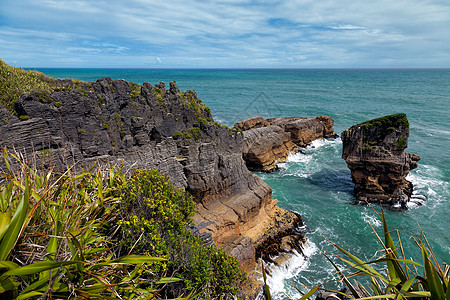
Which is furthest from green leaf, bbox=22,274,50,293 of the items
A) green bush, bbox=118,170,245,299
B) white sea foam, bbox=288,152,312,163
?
white sea foam, bbox=288,152,312,163

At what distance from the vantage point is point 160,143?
2020cm

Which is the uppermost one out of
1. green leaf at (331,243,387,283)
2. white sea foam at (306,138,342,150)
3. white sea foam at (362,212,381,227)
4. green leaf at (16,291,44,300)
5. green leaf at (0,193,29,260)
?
green leaf at (0,193,29,260)

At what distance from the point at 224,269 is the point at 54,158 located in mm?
11386

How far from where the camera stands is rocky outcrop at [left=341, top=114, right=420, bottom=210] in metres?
31.2

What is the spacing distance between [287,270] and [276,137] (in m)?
27.1

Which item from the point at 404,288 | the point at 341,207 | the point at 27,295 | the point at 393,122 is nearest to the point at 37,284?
the point at 27,295

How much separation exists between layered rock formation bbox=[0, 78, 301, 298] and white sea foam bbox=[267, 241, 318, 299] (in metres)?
1.68

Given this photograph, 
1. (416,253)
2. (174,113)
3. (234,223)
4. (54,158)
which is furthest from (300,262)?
(54,158)

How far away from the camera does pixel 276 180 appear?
38.8 m

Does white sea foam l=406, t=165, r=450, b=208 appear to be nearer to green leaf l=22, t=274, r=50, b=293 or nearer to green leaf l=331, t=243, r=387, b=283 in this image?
green leaf l=331, t=243, r=387, b=283

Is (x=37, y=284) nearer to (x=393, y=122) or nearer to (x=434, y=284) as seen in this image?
Answer: (x=434, y=284)

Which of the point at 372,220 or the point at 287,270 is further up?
the point at 287,270

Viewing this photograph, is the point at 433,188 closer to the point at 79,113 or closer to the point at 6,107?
the point at 79,113

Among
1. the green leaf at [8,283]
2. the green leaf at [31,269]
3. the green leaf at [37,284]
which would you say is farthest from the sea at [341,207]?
the green leaf at [8,283]
